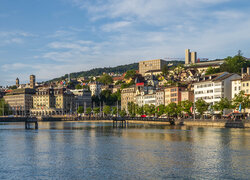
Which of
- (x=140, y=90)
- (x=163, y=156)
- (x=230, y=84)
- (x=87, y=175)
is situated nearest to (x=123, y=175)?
(x=87, y=175)

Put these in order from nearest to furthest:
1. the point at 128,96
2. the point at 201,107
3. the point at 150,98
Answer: the point at 201,107 → the point at 150,98 → the point at 128,96

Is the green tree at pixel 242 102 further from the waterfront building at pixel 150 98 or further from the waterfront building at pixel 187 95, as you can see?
the waterfront building at pixel 150 98

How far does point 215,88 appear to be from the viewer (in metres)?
115

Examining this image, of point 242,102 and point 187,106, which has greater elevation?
point 242,102

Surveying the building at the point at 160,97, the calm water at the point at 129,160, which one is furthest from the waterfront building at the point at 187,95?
the calm water at the point at 129,160

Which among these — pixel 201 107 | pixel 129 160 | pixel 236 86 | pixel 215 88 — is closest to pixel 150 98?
pixel 215 88

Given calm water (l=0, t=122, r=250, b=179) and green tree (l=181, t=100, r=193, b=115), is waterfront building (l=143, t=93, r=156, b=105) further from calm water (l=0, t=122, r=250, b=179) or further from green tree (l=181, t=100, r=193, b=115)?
calm water (l=0, t=122, r=250, b=179)

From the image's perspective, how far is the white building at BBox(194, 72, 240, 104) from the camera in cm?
11256

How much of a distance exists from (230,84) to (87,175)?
83.9 meters

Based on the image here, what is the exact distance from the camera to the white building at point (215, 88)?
11256cm

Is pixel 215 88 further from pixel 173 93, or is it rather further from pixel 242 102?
pixel 173 93

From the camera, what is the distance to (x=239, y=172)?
3625cm

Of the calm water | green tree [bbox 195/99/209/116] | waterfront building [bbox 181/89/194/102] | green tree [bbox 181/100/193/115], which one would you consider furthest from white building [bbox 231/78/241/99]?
the calm water

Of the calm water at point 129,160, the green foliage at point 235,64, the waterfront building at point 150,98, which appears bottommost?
the calm water at point 129,160
